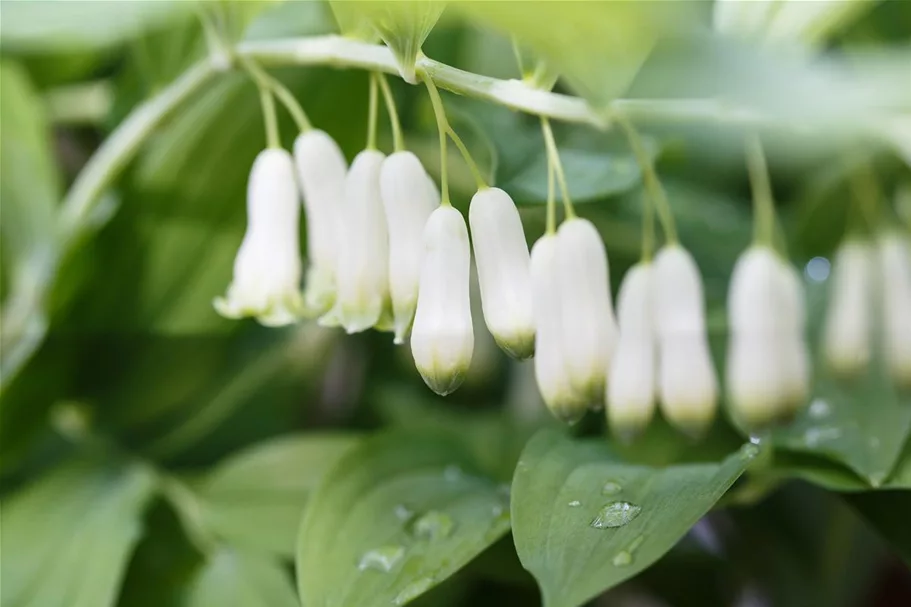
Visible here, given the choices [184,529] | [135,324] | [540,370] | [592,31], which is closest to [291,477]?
[184,529]

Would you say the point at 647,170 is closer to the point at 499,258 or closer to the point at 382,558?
the point at 499,258

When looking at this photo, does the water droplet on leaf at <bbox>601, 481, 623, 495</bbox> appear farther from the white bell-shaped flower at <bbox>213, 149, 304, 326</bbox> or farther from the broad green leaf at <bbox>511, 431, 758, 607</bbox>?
the white bell-shaped flower at <bbox>213, 149, 304, 326</bbox>

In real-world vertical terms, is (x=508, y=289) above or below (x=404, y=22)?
below

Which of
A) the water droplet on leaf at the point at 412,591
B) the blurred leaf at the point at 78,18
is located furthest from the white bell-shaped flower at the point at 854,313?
the blurred leaf at the point at 78,18

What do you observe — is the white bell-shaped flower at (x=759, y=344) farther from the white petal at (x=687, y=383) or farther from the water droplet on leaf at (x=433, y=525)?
the water droplet on leaf at (x=433, y=525)

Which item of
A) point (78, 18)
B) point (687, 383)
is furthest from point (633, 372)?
point (78, 18)

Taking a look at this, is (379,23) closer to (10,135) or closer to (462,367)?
(462,367)
